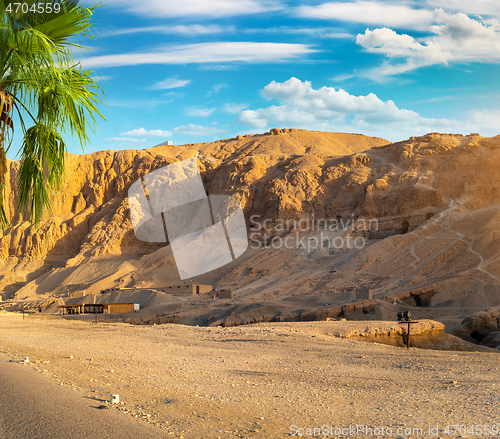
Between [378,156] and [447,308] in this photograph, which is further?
[378,156]

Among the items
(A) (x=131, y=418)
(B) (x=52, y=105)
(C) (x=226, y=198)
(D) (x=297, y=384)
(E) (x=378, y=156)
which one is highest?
(E) (x=378, y=156)

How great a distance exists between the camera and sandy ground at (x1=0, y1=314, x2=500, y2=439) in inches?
219

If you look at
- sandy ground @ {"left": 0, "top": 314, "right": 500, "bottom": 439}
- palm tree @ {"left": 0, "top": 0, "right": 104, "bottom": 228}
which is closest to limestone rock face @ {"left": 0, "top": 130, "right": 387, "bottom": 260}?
sandy ground @ {"left": 0, "top": 314, "right": 500, "bottom": 439}

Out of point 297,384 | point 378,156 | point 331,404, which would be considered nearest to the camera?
point 331,404

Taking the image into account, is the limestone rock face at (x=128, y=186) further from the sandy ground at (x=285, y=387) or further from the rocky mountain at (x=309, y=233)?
the sandy ground at (x=285, y=387)

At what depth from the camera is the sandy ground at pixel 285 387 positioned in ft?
18.3

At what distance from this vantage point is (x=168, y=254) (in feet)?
198

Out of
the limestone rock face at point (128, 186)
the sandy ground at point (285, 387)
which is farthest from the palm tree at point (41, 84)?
the limestone rock face at point (128, 186)

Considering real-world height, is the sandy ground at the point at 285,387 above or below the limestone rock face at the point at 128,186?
below

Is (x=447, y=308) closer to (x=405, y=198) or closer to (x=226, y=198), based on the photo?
(x=405, y=198)

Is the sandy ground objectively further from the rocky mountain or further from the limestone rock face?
the limestone rock face

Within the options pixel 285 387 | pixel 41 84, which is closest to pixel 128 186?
pixel 285 387

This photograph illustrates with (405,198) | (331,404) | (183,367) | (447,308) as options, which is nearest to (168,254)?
(405,198)

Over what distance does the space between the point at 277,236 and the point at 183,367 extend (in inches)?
1883
